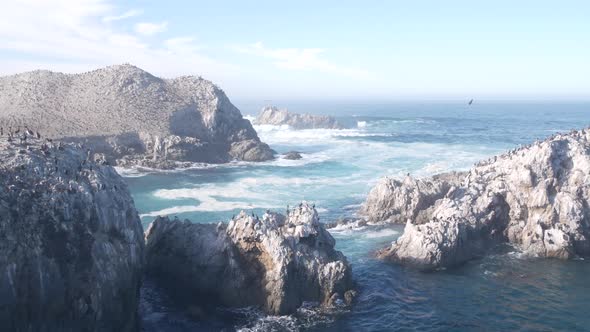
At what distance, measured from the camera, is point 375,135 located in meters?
155

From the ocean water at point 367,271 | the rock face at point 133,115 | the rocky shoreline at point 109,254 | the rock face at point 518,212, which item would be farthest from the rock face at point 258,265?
the rock face at point 133,115

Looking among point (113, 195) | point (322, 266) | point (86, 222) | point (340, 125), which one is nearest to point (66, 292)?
point (86, 222)

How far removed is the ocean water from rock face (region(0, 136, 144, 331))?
18.8 ft

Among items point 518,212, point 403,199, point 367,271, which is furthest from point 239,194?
point 518,212

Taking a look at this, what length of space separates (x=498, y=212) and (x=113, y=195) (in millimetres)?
40481

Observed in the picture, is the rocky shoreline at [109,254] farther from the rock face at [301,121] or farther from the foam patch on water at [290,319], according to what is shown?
the rock face at [301,121]

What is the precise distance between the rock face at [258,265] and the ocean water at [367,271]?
1.27m

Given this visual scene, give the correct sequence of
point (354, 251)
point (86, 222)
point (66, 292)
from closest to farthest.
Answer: point (66, 292)
point (86, 222)
point (354, 251)

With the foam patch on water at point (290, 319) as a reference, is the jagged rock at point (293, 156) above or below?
above

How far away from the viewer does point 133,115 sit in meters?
110

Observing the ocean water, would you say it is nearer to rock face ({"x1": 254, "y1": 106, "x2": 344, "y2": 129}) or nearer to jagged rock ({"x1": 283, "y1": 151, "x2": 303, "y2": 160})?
jagged rock ({"x1": 283, "y1": 151, "x2": 303, "y2": 160})

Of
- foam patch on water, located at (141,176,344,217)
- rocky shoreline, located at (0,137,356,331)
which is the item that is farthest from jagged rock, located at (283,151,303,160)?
rocky shoreline, located at (0,137,356,331)

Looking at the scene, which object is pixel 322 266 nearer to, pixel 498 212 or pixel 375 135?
pixel 498 212

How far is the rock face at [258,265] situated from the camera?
37812 millimetres
